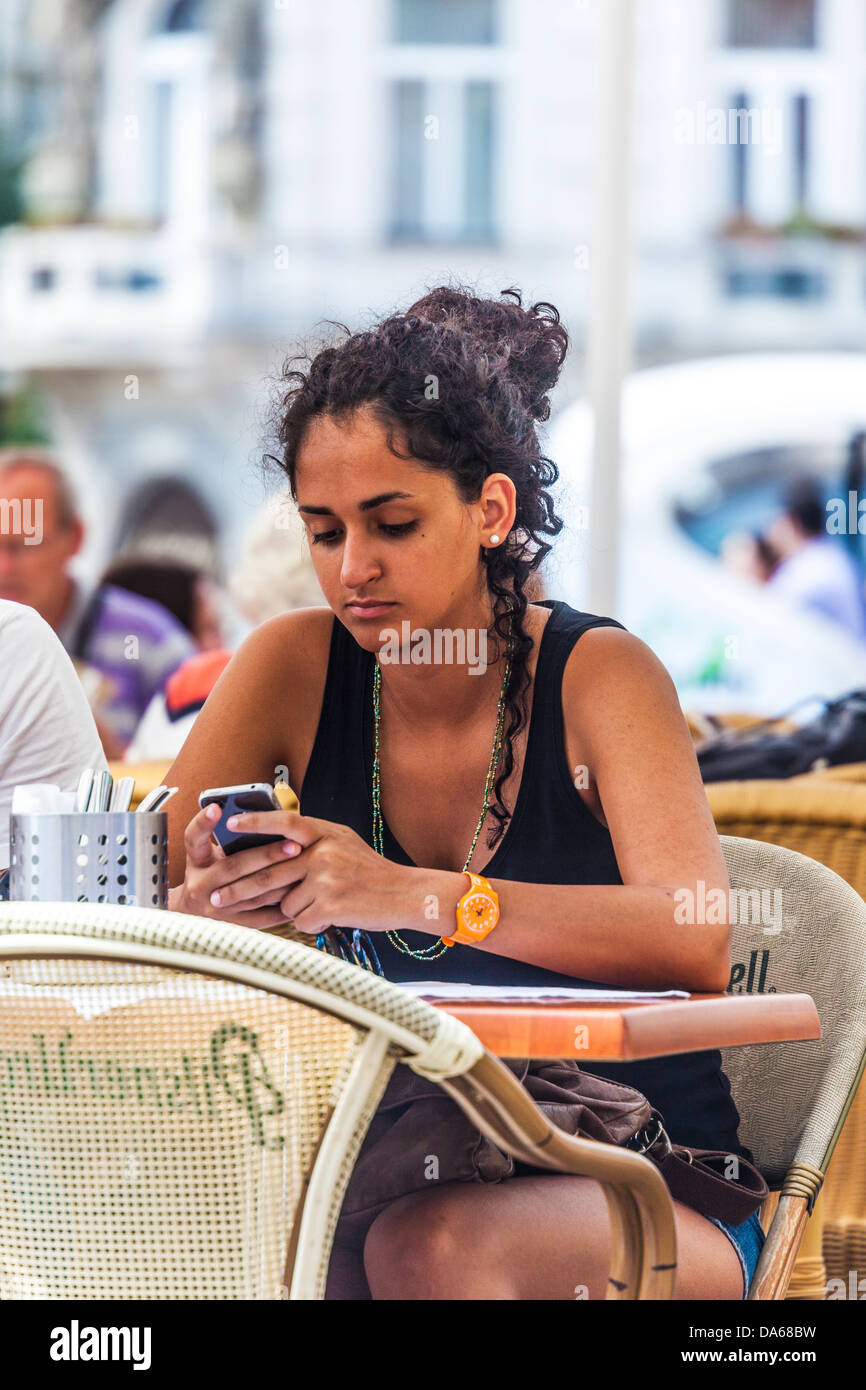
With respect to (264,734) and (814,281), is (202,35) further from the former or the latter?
(264,734)

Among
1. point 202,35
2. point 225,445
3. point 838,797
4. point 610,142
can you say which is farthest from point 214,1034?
point 202,35

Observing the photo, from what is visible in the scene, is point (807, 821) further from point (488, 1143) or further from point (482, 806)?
point (488, 1143)

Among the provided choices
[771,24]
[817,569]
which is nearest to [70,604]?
[817,569]

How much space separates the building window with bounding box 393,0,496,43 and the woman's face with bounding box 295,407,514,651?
14.9 m

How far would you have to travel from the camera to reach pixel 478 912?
62.8 inches

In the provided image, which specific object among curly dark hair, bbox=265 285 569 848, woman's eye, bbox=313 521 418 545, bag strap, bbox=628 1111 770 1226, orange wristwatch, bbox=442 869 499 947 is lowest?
bag strap, bbox=628 1111 770 1226

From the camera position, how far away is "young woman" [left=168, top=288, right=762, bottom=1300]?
153 centimetres

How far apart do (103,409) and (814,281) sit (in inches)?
248

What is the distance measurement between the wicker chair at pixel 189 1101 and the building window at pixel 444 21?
15.8m

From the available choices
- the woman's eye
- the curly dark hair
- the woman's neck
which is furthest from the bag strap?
the woman's eye

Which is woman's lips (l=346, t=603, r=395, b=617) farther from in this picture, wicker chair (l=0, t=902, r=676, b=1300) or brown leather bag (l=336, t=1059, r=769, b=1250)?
wicker chair (l=0, t=902, r=676, b=1300)

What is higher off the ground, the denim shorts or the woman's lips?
the woman's lips

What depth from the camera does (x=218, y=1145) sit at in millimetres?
1064

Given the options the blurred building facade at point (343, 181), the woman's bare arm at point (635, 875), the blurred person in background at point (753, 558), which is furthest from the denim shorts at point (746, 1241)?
the blurred building facade at point (343, 181)
